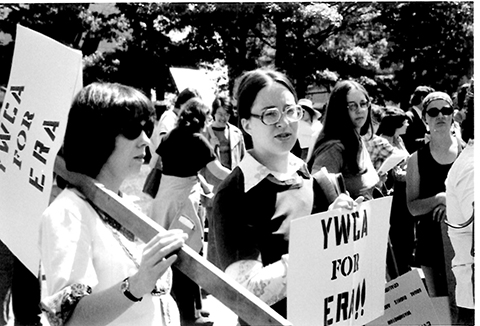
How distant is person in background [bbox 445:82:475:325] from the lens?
2.50 meters

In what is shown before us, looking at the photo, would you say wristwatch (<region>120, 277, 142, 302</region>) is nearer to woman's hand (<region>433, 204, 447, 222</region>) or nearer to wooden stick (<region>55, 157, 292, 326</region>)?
wooden stick (<region>55, 157, 292, 326</region>)

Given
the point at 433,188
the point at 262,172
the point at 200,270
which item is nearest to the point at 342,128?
Answer: the point at 433,188

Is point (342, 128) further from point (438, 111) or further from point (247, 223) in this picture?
point (247, 223)

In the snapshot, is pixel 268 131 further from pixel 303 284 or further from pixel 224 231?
pixel 303 284

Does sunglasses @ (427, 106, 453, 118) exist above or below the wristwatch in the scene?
above

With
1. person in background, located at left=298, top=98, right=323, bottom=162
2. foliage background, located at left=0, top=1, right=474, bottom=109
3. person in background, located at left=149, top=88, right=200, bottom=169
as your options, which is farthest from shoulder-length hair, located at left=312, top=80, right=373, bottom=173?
person in background, located at left=298, top=98, right=323, bottom=162

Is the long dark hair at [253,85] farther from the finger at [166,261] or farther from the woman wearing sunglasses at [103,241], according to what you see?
the finger at [166,261]

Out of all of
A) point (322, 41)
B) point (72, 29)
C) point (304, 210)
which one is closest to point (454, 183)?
point (304, 210)

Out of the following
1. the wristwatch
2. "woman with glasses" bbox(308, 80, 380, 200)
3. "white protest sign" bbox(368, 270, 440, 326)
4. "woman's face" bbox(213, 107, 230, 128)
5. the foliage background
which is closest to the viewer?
the wristwatch

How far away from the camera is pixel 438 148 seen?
372 cm

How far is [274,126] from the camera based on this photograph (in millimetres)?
1925

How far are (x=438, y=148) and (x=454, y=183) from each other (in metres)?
1.19

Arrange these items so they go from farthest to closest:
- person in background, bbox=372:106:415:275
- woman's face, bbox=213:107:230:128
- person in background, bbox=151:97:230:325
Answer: woman's face, bbox=213:107:230:128 → person in background, bbox=372:106:415:275 → person in background, bbox=151:97:230:325

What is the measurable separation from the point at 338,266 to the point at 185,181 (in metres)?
2.67
